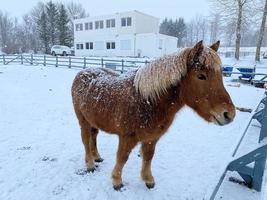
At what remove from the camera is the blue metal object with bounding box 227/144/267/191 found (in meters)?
2.73

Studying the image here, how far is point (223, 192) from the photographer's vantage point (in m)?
3.16

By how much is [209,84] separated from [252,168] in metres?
1.62

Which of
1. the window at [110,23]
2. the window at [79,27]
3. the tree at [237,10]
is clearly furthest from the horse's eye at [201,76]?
Result: the window at [79,27]

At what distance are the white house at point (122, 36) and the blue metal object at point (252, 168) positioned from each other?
26.5m

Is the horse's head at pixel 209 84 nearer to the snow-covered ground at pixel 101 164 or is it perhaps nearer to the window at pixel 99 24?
the snow-covered ground at pixel 101 164

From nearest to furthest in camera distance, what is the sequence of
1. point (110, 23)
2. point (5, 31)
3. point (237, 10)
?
point (237, 10) → point (110, 23) → point (5, 31)

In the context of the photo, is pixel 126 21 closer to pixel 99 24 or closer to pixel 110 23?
pixel 110 23

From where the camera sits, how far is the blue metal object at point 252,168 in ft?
8.96

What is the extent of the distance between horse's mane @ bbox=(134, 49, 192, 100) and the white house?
26840 mm

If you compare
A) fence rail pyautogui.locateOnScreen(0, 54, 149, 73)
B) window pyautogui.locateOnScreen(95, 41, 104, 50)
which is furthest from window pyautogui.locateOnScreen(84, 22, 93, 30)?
fence rail pyautogui.locateOnScreen(0, 54, 149, 73)

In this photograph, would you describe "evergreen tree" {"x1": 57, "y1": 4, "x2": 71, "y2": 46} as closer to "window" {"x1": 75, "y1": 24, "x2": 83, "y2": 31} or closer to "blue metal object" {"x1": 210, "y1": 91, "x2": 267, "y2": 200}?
"window" {"x1": 75, "y1": 24, "x2": 83, "y2": 31}

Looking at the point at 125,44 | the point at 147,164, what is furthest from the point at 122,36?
the point at 147,164

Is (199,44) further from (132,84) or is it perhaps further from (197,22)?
(197,22)

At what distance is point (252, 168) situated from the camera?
10.3 feet
